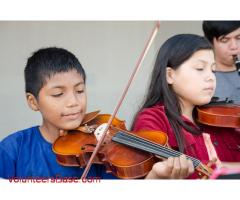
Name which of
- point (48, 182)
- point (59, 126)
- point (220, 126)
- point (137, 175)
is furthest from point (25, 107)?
point (220, 126)

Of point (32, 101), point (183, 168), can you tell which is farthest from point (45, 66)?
point (183, 168)

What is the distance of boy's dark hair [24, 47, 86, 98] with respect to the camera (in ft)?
6.69

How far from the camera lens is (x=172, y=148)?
6.61 ft

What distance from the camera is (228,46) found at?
2.15m

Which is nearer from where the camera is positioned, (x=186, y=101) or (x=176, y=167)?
(x=176, y=167)

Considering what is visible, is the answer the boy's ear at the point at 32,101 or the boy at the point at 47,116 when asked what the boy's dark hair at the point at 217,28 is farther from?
the boy's ear at the point at 32,101

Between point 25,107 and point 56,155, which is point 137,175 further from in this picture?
point 25,107

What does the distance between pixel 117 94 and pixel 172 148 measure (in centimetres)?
31

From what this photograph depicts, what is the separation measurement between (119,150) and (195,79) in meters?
0.39

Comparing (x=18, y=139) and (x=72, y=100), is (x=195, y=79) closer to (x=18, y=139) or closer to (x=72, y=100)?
(x=72, y=100)

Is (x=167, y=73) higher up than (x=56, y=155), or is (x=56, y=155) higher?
(x=167, y=73)

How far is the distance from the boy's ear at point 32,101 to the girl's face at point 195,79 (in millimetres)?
486

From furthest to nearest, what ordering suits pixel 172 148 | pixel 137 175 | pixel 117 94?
pixel 117 94 < pixel 172 148 < pixel 137 175

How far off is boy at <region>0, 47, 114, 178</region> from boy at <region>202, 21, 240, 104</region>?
1.64ft
